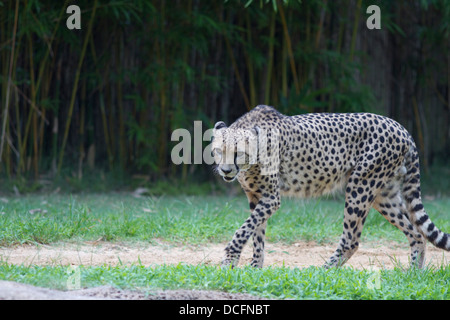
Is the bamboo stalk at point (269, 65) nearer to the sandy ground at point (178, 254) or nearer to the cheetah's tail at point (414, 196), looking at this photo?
the sandy ground at point (178, 254)

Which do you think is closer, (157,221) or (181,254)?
(181,254)

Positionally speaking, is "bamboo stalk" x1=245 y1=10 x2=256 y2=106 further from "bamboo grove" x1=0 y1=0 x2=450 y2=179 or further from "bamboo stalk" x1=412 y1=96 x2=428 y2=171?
Result: "bamboo stalk" x1=412 y1=96 x2=428 y2=171

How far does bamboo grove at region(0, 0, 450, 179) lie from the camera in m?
7.93

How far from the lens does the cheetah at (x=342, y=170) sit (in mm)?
4816

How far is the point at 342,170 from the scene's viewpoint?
16.6ft

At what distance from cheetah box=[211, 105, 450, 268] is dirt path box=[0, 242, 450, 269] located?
28 cm

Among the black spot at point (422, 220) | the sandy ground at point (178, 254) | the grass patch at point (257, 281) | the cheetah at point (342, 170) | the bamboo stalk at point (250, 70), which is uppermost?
the bamboo stalk at point (250, 70)

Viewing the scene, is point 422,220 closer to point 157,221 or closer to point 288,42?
point 157,221

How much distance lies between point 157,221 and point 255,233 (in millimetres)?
1240

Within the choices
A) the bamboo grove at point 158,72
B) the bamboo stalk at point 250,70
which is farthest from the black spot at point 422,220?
the bamboo stalk at point 250,70

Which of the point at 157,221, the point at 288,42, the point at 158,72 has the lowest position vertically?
the point at 157,221

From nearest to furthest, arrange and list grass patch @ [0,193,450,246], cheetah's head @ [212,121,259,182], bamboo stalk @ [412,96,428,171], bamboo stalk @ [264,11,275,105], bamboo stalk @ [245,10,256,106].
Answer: cheetah's head @ [212,121,259,182]
grass patch @ [0,193,450,246]
bamboo stalk @ [264,11,275,105]
bamboo stalk @ [245,10,256,106]
bamboo stalk @ [412,96,428,171]

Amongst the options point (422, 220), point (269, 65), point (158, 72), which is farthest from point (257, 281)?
point (269, 65)

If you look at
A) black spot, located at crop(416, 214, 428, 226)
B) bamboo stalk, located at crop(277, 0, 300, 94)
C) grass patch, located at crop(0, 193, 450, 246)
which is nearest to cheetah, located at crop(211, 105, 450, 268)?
black spot, located at crop(416, 214, 428, 226)
